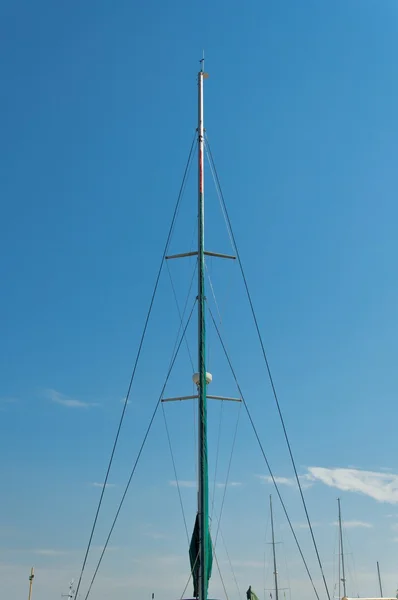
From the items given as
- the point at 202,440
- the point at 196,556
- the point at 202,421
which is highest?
the point at 202,421

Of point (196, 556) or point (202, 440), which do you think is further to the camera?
point (202, 440)

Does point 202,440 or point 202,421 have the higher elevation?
point 202,421

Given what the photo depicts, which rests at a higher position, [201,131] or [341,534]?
[201,131]

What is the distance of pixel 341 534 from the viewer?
8556 centimetres

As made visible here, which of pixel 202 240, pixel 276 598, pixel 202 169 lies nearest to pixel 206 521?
pixel 202 240

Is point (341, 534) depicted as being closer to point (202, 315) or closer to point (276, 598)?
point (276, 598)

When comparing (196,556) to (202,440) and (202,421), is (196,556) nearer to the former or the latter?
(202,440)

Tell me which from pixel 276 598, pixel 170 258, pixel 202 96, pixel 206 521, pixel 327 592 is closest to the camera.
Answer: pixel 206 521

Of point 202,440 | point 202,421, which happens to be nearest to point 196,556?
point 202,440

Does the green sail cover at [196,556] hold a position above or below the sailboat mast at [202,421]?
below

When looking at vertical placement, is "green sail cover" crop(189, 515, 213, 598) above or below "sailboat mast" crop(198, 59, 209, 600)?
below

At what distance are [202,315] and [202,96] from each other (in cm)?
1035

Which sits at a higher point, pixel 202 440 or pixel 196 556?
pixel 202 440

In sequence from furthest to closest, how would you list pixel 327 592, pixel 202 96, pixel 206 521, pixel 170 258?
pixel 202 96 → pixel 170 258 → pixel 327 592 → pixel 206 521
